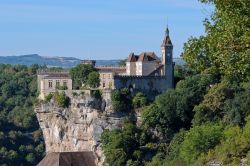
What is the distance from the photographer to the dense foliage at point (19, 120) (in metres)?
92.7

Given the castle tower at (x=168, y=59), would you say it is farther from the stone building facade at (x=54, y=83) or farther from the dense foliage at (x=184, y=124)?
the stone building facade at (x=54, y=83)

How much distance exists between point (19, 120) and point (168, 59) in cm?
4608

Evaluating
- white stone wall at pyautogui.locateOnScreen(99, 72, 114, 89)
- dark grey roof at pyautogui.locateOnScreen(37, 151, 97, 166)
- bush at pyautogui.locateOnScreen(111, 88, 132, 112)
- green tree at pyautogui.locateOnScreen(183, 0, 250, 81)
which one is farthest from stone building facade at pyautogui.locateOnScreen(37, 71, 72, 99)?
green tree at pyautogui.locateOnScreen(183, 0, 250, 81)

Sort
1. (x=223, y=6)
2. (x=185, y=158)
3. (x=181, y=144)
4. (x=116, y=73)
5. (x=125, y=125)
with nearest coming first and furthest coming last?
(x=223, y=6) < (x=185, y=158) < (x=181, y=144) < (x=125, y=125) < (x=116, y=73)

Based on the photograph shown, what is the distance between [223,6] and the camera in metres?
20.0

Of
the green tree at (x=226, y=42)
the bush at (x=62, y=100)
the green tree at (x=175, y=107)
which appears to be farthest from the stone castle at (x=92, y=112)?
the green tree at (x=226, y=42)

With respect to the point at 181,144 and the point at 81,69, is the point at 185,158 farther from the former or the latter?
the point at 81,69

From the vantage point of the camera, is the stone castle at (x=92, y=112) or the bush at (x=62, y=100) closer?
the stone castle at (x=92, y=112)

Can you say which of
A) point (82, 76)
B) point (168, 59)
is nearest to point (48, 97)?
point (82, 76)

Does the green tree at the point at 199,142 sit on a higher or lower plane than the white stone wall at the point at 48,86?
lower

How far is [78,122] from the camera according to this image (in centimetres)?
6228

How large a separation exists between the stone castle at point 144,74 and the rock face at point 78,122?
1640mm

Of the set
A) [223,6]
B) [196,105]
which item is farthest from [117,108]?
[223,6]

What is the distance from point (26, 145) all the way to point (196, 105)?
44.4 m
